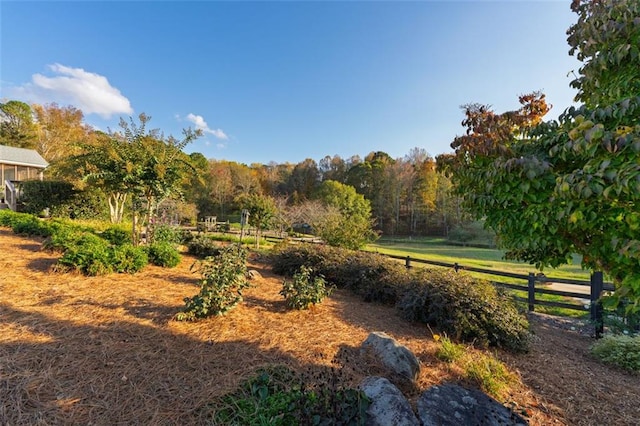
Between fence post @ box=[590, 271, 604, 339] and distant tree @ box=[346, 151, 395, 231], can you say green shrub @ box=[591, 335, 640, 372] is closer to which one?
fence post @ box=[590, 271, 604, 339]

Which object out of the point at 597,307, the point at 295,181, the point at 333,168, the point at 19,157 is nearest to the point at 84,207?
the point at 19,157

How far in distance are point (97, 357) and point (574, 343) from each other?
6.91m

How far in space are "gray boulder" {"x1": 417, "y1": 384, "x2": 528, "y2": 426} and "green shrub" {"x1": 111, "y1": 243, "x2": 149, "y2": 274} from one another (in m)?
5.54

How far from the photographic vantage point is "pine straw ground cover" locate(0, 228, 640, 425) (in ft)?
7.21

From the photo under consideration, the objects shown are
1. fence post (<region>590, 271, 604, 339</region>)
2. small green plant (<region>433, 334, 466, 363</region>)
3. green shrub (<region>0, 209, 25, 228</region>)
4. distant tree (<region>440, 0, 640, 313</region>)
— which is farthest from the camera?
green shrub (<region>0, 209, 25, 228</region>)

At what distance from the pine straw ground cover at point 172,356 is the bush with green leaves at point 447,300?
279 millimetres

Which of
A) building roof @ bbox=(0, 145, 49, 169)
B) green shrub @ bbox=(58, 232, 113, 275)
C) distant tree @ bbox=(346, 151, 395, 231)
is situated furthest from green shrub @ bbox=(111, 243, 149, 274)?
distant tree @ bbox=(346, 151, 395, 231)

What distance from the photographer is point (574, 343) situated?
187 inches

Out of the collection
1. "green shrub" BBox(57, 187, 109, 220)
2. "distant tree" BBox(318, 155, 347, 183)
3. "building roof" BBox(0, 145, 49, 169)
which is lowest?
"green shrub" BBox(57, 187, 109, 220)

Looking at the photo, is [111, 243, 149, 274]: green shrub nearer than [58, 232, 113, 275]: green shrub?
No

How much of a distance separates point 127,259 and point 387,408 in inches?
215

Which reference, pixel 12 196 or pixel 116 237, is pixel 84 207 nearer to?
pixel 12 196

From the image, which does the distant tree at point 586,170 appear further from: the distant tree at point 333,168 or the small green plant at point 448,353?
the distant tree at point 333,168

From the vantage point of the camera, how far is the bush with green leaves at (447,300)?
3783 mm
